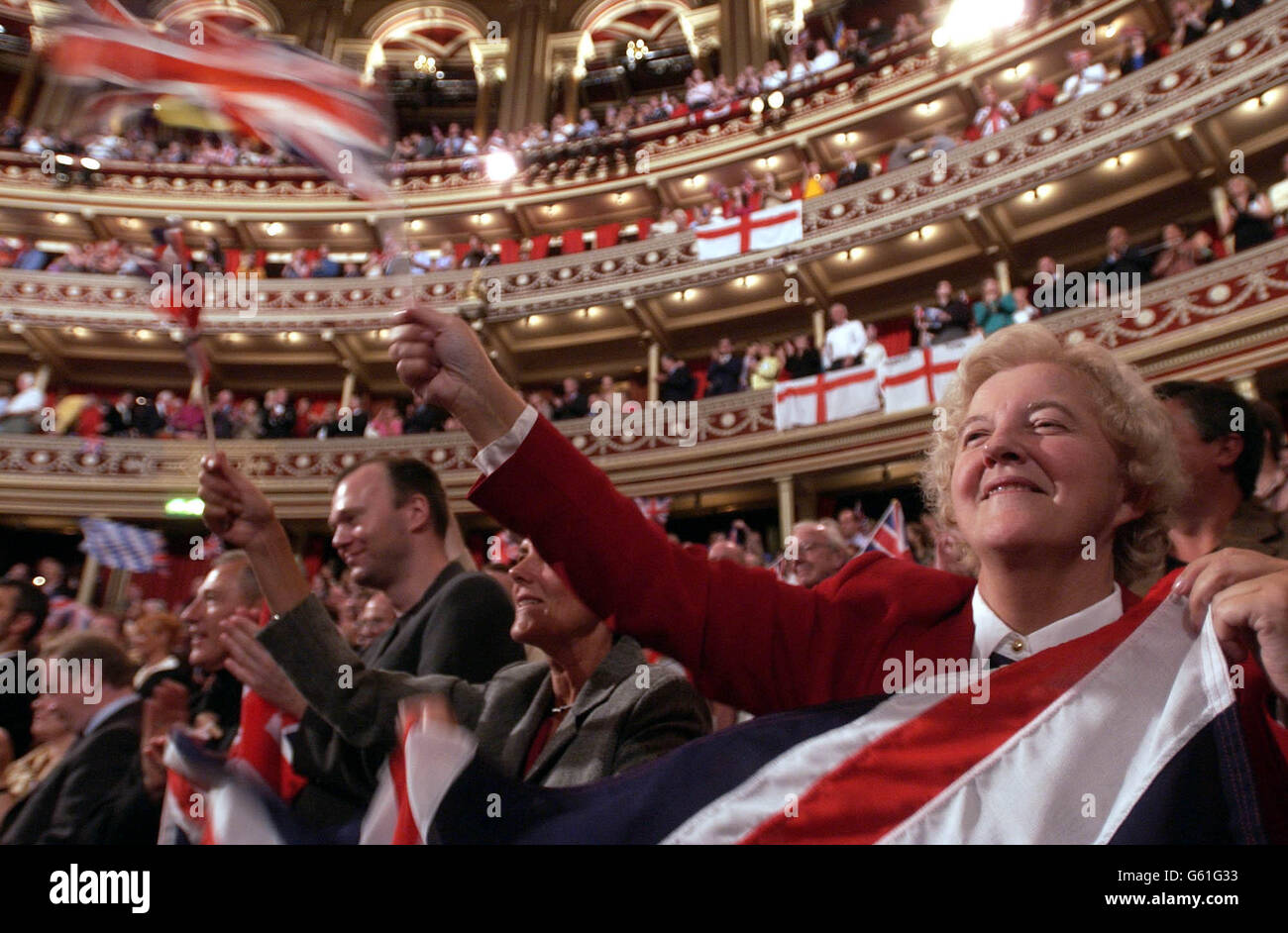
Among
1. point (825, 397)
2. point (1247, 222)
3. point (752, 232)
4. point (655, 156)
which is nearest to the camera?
point (1247, 222)

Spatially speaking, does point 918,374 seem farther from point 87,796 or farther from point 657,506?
point 87,796

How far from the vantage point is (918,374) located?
10.4 meters

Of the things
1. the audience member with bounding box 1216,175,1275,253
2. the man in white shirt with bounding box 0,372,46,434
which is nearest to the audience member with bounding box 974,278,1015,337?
the audience member with bounding box 1216,175,1275,253

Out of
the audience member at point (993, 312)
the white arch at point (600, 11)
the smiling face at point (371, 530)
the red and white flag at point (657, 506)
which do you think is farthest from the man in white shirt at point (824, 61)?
the smiling face at point (371, 530)

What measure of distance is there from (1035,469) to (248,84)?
1.92 metres

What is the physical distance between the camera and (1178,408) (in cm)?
221

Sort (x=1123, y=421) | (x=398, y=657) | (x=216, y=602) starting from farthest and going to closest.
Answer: (x=216, y=602), (x=398, y=657), (x=1123, y=421)

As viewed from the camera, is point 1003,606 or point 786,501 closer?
point 1003,606

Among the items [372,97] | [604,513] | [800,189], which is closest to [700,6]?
[800,189]

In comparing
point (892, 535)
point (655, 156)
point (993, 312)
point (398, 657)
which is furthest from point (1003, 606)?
point (655, 156)

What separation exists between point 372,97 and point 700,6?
19.6 meters

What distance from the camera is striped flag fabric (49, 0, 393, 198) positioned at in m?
2.15

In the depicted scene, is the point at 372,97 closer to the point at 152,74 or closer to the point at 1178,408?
the point at 152,74

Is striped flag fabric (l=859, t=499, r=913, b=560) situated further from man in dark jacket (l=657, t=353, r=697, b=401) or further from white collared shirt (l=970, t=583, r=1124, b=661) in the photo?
man in dark jacket (l=657, t=353, r=697, b=401)
